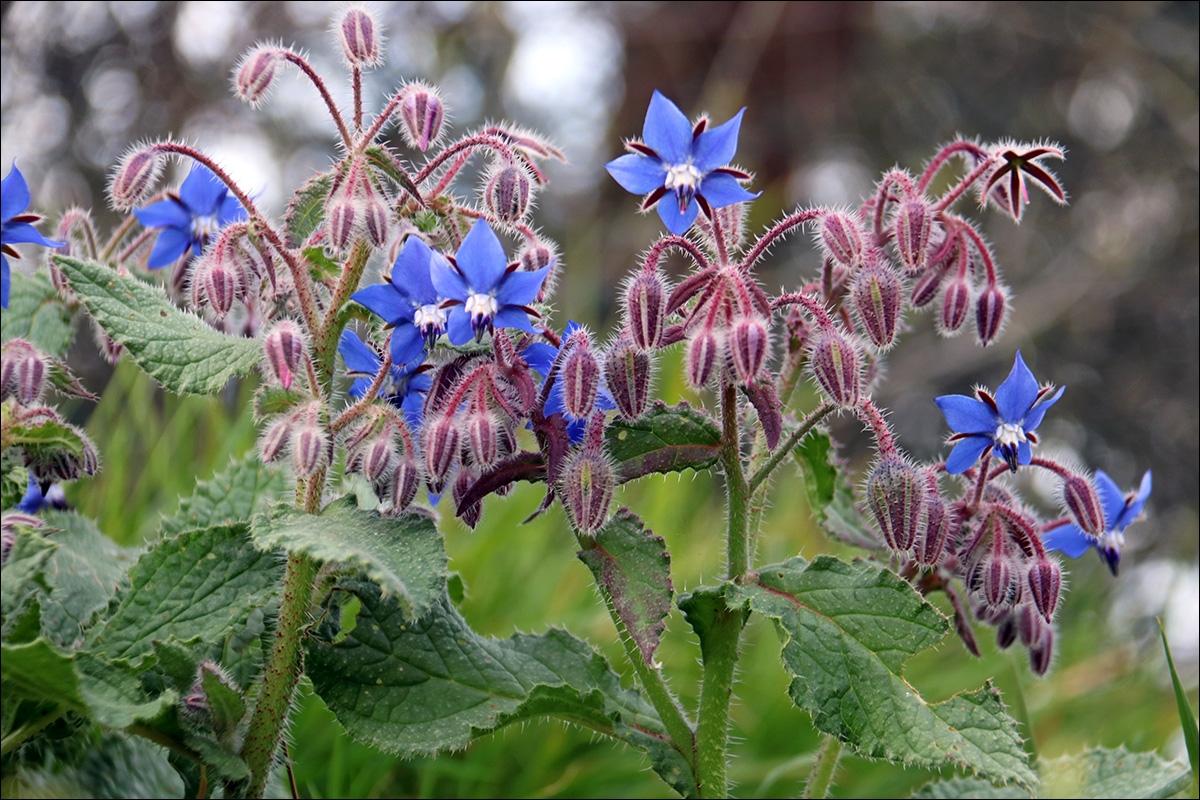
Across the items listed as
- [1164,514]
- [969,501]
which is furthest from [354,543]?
[1164,514]

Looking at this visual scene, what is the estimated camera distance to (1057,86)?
7953mm

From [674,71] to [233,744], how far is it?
7823 mm

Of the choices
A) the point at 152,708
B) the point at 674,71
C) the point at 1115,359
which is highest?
the point at 674,71

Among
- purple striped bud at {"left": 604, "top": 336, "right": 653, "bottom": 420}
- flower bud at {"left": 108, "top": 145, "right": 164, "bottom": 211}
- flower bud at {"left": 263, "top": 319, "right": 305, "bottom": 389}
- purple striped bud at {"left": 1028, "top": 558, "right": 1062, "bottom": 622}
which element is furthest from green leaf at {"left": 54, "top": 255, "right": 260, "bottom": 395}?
purple striped bud at {"left": 1028, "top": 558, "right": 1062, "bottom": 622}

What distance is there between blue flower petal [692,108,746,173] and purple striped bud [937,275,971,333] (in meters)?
0.35

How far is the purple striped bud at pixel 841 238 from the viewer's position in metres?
1.16

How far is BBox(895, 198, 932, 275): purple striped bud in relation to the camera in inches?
47.1

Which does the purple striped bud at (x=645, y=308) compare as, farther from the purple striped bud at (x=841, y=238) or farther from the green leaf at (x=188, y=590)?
the green leaf at (x=188, y=590)

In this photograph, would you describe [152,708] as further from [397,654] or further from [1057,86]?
[1057,86]

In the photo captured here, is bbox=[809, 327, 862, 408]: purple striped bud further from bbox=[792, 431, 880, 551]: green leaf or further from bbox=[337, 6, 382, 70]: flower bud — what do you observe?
bbox=[337, 6, 382, 70]: flower bud

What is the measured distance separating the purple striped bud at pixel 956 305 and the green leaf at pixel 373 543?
0.66m

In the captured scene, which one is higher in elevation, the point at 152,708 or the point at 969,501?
Result: the point at 969,501

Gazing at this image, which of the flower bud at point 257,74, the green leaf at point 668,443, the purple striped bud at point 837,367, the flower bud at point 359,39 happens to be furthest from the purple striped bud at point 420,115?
the purple striped bud at point 837,367

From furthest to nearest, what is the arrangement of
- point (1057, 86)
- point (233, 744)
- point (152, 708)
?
point (1057, 86), point (233, 744), point (152, 708)
